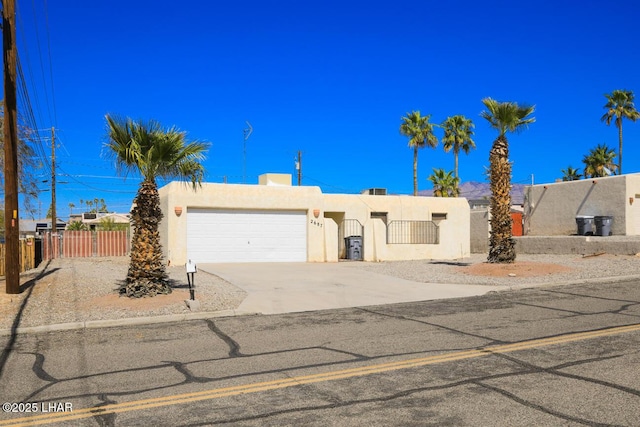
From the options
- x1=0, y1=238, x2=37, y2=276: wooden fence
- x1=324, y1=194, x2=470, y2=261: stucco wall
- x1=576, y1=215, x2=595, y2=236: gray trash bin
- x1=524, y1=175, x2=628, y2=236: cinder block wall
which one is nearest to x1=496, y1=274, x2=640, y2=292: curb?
x1=324, y1=194, x2=470, y2=261: stucco wall

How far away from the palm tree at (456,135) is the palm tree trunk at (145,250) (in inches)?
1666

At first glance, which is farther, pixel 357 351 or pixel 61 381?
pixel 357 351

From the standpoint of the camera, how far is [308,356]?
7.98 m

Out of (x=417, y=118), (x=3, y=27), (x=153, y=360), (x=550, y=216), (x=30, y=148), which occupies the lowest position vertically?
(x=153, y=360)

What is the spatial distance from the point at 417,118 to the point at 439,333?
1566 inches

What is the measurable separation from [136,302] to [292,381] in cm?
718

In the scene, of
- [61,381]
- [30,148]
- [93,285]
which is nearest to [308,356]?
[61,381]

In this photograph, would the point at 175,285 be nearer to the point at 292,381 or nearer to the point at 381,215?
the point at 292,381

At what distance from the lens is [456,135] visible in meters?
52.7

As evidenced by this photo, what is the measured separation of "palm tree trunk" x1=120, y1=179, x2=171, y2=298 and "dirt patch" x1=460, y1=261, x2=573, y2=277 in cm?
1067

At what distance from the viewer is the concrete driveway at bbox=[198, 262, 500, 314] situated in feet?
44.5

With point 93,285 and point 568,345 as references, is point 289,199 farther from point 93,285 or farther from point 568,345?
point 568,345

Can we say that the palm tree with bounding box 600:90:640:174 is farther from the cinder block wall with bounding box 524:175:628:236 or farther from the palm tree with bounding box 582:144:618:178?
the cinder block wall with bounding box 524:175:628:236

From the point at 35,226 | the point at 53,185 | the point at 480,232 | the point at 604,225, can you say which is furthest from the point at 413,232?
the point at 35,226
